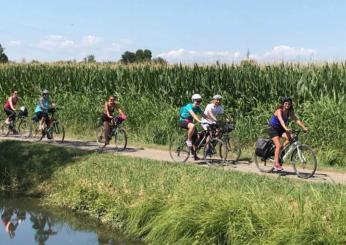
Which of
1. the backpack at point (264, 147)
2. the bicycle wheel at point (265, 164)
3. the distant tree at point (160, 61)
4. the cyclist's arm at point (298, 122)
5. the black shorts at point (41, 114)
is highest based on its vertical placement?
the distant tree at point (160, 61)

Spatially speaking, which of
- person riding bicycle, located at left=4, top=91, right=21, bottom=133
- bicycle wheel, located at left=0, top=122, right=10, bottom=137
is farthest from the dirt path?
bicycle wheel, located at left=0, top=122, right=10, bottom=137

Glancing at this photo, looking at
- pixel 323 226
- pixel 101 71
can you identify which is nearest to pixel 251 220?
pixel 323 226

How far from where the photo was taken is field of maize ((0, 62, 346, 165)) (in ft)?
54.9

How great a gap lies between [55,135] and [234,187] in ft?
40.8

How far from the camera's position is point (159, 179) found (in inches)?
478

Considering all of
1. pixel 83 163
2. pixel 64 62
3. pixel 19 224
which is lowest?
pixel 19 224

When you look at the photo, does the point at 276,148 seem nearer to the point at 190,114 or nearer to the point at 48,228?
the point at 190,114

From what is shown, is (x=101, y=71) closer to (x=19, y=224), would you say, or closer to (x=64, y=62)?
(x=64, y=62)

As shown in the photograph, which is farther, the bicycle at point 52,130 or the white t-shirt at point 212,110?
the bicycle at point 52,130

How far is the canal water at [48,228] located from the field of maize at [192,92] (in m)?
7.31

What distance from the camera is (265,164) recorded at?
47.4ft

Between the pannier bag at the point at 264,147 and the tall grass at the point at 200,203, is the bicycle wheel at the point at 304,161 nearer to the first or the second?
the pannier bag at the point at 264,147

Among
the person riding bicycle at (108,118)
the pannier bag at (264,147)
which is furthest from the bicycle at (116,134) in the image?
the pannier bag at (264,147)

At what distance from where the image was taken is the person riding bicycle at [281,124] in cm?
1305
